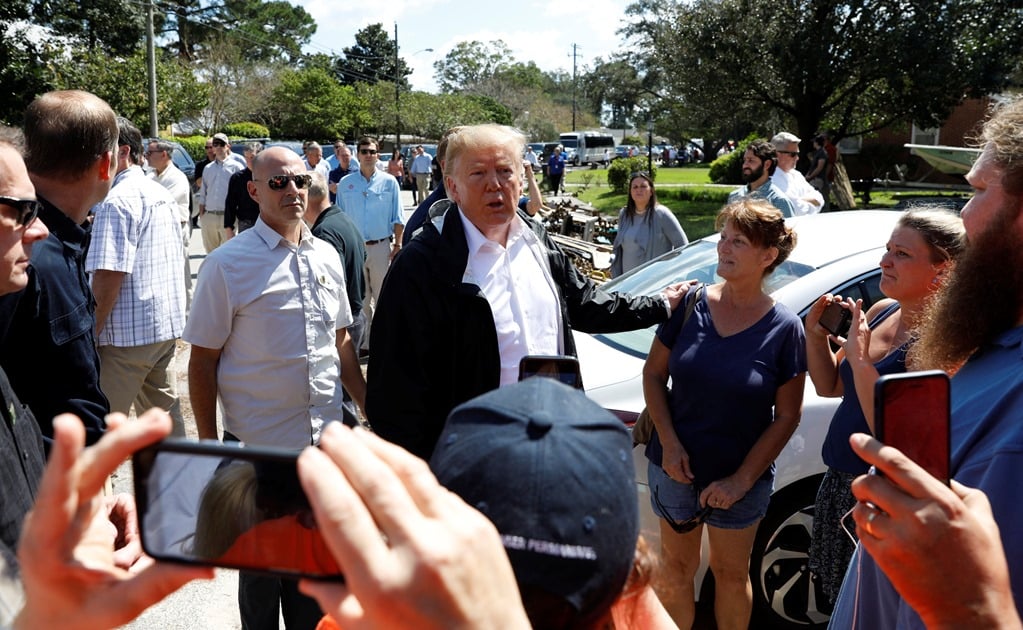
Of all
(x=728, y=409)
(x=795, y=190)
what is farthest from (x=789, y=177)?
(x=728, y=409)

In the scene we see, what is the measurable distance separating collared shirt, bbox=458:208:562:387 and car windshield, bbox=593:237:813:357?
3.45ft

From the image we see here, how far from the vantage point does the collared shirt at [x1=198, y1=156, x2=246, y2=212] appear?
11.1 metres

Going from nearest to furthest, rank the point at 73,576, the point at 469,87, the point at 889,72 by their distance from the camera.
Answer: the point at 73,576, the point at 889,72, the point at 469,87

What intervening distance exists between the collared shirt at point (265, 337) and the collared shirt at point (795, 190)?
4.73 m

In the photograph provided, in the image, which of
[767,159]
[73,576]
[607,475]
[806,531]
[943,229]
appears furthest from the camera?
[767,159]

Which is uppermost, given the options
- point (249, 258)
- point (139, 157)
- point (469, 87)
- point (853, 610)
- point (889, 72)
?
point (469, 87)

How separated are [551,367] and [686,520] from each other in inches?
78.7

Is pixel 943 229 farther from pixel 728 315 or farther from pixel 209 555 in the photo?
pixel 209 555

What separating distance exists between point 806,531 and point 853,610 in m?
1.98

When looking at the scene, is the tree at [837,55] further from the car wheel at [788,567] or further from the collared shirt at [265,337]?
the collared shirt at [265,337]

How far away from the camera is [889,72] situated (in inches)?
777

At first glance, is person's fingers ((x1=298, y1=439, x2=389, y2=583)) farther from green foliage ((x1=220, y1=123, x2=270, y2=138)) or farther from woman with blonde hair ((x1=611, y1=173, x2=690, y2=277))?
green foliage ((x1=220, y1=123, x2=270, y2=138))

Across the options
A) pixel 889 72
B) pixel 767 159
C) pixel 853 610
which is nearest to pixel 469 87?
pixel 889 72

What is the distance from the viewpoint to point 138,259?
453 cm
